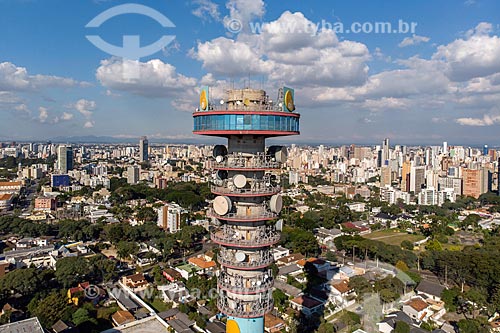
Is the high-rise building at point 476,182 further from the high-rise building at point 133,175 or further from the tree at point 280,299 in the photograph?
the high-rise building at point 133,175

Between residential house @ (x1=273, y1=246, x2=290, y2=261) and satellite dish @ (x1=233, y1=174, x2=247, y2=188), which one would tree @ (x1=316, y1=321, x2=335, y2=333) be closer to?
residential house @ (x1=273, y1=246, x2=290, y2=261)

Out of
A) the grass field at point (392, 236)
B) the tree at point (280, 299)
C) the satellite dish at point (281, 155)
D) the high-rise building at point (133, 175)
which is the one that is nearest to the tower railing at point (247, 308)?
the satellite dish at point (281, 155)

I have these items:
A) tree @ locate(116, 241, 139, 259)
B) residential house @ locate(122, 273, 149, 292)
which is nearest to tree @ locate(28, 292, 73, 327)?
residential house @ locate(122, 273, 149, 292)

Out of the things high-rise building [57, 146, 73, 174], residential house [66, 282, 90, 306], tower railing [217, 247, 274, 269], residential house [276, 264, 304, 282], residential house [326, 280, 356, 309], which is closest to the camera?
tower railing [217, 247, 274, 269]

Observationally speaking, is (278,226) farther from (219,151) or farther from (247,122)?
→ (247,122)

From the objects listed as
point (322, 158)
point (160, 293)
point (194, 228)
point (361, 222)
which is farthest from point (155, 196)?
point (322, 158)

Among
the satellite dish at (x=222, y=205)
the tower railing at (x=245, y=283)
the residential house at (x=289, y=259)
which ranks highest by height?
the satellite dish at (x=222, y=205)

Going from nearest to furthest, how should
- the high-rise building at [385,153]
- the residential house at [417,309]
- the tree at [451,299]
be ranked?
the residential house at [417,309], the tree at [451,299], the high-rise building at [385,153]
